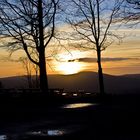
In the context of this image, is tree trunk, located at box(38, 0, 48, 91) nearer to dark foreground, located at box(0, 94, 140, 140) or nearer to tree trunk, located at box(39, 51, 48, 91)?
tree trunk, located at box(39, 51, 48, 91)

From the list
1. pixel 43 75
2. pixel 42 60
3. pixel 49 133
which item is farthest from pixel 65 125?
pixel 42 60

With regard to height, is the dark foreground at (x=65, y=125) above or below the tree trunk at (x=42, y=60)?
below

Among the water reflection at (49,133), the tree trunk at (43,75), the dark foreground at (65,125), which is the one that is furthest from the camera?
the tree trunk at (43,75)

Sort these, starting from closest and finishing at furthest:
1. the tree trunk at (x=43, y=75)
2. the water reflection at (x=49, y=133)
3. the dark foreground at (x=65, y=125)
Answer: the dark foreground at (x=65, y=125)
the water reflection at (x=49, y=133)
the tree trunk at (x=43, y=75)

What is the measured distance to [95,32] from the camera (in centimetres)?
4953

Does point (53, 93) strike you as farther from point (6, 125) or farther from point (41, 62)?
point (6, 125)

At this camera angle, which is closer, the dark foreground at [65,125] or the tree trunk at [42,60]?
the dark foreground at [65,125]

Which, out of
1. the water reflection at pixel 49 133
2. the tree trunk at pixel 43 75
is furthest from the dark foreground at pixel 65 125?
the tree trunk at pixel 43 75

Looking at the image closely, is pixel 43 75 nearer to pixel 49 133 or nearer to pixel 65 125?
pixel 65 125

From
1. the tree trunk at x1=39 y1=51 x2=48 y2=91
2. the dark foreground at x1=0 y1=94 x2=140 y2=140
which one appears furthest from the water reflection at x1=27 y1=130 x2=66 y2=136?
the tree trunk at x1=39 y1=51 x2=48 y2=91

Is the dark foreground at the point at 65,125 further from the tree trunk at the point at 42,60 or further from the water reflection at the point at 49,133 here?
the tree trunk at the point at 42,60

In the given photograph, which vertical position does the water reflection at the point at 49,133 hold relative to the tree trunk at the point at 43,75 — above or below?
below

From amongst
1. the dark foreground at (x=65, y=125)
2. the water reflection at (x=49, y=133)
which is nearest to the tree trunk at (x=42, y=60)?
the dark foreground at (x=65, y=125)

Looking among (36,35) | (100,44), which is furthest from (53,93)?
(100,44)
